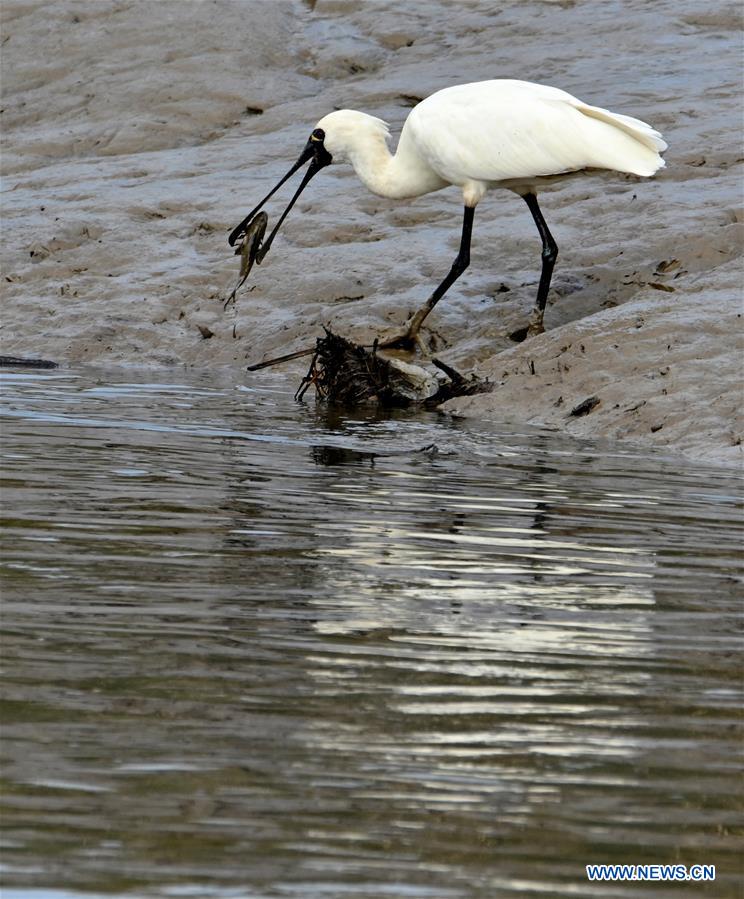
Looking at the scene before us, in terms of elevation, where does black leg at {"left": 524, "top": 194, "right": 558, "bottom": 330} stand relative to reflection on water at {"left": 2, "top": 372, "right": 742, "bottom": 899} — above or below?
below

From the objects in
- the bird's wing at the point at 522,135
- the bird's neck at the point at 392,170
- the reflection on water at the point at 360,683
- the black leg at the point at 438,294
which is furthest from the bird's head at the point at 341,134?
the reflection on water at the point at 360,683

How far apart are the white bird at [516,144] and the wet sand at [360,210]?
0.64 m

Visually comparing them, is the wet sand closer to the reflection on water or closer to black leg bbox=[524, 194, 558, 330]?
black leg bbox=[524, 194, 558, 330]

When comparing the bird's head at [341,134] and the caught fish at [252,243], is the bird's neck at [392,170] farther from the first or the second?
the caught fish at [252,243]

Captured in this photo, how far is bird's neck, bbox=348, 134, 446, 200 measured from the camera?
11484 millimetres

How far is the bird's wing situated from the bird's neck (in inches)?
16.1

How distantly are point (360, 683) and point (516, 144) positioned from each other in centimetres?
767

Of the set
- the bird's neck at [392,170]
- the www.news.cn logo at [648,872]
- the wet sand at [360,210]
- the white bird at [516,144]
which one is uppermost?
the www.news.cn logo at [648,872]

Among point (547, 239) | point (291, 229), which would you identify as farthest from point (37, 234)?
point (547, 239)

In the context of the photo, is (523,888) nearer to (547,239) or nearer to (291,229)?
(547,239)

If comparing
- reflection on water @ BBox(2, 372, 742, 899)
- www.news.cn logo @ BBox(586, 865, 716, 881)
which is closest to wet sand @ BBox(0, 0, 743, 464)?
reflection on water @ BBox(2, 372, 742, 899)

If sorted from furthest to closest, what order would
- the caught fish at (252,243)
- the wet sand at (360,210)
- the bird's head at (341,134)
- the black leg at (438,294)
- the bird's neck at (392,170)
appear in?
the caught fish at (252,243) → the bird's head at (341,134) → the bird's neck at (392,170) → the black leg at (438,294) → the wet sand at (360,210)

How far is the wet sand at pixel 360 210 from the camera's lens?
988 cm

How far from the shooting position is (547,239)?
11.2 m
